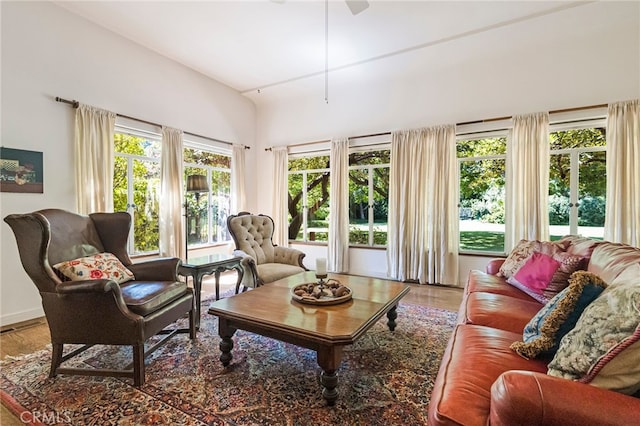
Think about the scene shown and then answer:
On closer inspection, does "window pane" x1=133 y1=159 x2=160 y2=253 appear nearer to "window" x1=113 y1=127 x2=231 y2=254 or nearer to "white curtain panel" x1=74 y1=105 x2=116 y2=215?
"window" x1=113 y1=127 x2=231 y2=254

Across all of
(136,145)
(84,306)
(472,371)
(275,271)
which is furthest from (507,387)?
(136,145)

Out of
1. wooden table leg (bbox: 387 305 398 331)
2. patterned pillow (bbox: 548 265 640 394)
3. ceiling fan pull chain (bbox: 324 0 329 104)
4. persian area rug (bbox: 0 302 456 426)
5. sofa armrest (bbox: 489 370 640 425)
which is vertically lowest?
persian area rug (bbox: 0 302 456 426)

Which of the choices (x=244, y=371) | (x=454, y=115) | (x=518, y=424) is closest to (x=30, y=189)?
(x=244, y=371)

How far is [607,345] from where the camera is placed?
97 cm

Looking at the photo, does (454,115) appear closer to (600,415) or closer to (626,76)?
(626,76)

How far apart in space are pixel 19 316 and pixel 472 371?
410 cm

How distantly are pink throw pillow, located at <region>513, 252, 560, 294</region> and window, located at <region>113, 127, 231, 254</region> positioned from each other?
445cm

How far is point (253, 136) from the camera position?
6.05 metres

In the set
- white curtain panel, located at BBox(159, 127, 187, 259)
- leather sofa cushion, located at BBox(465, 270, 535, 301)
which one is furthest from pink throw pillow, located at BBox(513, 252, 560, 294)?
white curtain panel, located at BBox(159, 127, 187, 259)

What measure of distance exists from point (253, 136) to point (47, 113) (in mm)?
3303

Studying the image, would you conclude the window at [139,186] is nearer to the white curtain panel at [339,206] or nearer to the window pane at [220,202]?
the window pane at [220,202]

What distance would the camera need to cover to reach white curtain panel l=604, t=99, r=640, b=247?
3.38 m

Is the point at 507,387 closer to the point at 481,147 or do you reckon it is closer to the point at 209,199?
the point at 481,147

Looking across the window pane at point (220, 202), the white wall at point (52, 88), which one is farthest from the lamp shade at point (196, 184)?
the window pane at point (220, 202)
